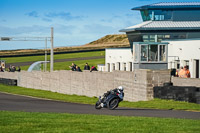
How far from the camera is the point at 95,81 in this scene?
40.2 m

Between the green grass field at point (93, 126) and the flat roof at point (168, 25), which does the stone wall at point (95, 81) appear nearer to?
the flat roof at point (168, 25)

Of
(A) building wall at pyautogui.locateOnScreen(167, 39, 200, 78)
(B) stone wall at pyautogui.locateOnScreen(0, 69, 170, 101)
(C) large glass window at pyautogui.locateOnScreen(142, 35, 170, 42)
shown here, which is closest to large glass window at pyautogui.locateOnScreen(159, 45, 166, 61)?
(A) building wall at pyautogui.locateOnScreen(167, 39, 200, 78)

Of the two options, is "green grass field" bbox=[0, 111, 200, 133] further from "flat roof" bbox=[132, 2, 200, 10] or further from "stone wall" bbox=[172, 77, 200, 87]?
"flat roof" bbox=[132, 2, 200, 10]

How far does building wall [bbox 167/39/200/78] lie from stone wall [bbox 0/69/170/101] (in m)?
9.44

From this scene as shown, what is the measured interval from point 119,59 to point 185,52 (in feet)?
60.7

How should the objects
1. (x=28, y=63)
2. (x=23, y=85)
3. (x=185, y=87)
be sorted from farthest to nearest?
(x=28, y=63), (x=23, y=85), (x=185, y=87)

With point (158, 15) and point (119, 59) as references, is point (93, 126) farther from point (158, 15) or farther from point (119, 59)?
point (119, 59)

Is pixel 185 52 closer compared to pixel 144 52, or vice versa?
pixel 144 52

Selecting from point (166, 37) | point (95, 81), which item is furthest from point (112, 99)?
point (166, 37)

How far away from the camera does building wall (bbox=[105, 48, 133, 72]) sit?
6002cm

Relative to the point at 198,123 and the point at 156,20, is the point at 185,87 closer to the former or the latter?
the point at 198,123

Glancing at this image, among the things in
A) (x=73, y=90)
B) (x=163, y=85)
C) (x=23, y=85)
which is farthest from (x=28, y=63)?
(x=163, y=85)

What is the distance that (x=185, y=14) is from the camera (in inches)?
2389

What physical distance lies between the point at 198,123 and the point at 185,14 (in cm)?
4692
